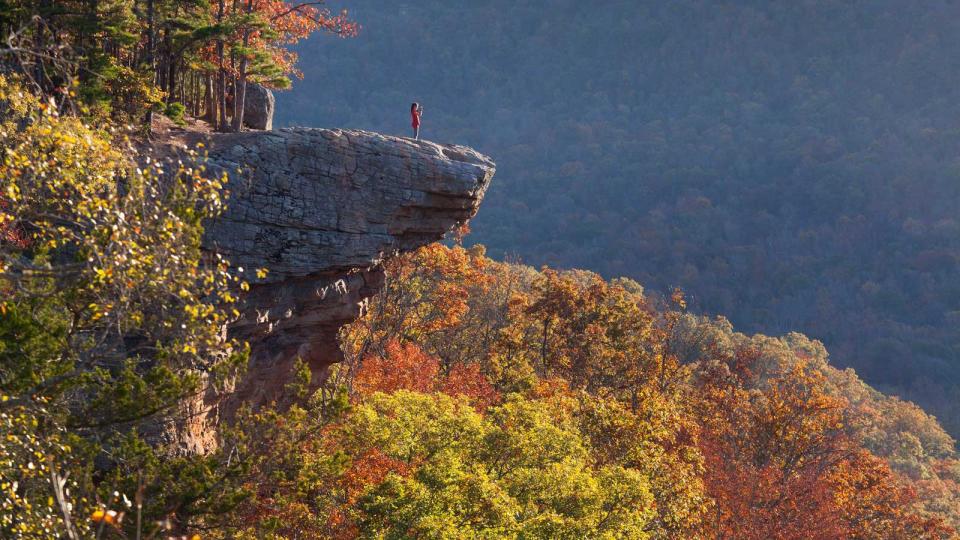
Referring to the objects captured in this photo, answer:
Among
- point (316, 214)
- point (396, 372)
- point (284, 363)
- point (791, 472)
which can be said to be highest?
point (316, 214)

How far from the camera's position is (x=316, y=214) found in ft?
78.4

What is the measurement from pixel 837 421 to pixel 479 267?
Answer: 2240cm

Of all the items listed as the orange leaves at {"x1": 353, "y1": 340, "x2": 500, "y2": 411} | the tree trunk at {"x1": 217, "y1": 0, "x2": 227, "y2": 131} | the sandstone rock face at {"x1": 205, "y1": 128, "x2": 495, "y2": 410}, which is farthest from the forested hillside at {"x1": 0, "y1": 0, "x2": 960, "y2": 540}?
the tree trunk at {"x1": 217, "y1": 0, "x2": 227, "y2": 131}

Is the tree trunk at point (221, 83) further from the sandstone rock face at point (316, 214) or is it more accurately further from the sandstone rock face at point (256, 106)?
the sandstone rock face at point (316, 214)

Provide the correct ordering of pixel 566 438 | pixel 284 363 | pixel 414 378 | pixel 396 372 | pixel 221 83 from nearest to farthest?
pixel 566 438 → pixel 284 363 → pixel 221 83 → pixel 396 372 → pixel 414 378

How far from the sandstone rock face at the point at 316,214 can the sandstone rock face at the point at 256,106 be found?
9.28 m

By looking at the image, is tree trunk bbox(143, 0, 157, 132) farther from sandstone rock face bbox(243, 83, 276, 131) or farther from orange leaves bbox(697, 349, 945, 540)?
orange leaves bbox(697, 349, 945, 540)

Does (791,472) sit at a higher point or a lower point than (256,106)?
lower

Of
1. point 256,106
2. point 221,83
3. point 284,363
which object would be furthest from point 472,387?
point 221,83

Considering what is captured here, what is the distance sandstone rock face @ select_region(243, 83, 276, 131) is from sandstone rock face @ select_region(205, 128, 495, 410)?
9277 millimetres

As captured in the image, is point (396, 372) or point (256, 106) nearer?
point (256, 106)

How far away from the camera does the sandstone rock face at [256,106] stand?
107 feet

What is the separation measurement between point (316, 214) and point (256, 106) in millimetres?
11060

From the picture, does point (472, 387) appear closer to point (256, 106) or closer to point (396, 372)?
point (396, 372)
